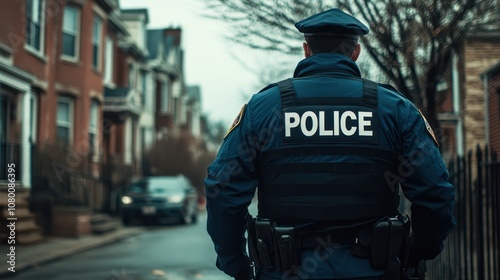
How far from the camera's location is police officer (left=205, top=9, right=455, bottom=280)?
3.01 m

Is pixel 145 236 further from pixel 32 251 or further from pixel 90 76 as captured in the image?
pixel 90 76

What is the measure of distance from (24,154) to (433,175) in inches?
524

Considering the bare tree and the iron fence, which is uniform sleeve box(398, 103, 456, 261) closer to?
the iron fence

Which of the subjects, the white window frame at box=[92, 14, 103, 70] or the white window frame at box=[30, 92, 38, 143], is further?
the white window frame at box=[92, 14, 103, 70]

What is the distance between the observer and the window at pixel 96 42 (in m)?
24.1

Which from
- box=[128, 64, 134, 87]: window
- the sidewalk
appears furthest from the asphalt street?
box=[128, 64, 134, 87]: window

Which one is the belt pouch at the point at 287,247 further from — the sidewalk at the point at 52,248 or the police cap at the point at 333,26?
the sidewalk at the point at 52,248

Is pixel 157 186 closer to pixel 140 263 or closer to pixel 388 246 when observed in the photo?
pixel 140 263

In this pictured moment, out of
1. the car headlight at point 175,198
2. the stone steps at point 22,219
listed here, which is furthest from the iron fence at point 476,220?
the car headlight at point 175,198

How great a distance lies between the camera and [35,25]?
1798 centimetres

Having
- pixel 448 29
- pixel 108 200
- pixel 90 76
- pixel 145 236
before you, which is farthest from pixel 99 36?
pixel 448 29

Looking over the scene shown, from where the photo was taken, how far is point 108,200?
21516mm

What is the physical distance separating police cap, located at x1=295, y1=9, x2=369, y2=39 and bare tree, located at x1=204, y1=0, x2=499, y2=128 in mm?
5225

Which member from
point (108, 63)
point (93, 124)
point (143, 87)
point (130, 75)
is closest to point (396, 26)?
point (93, 124)
